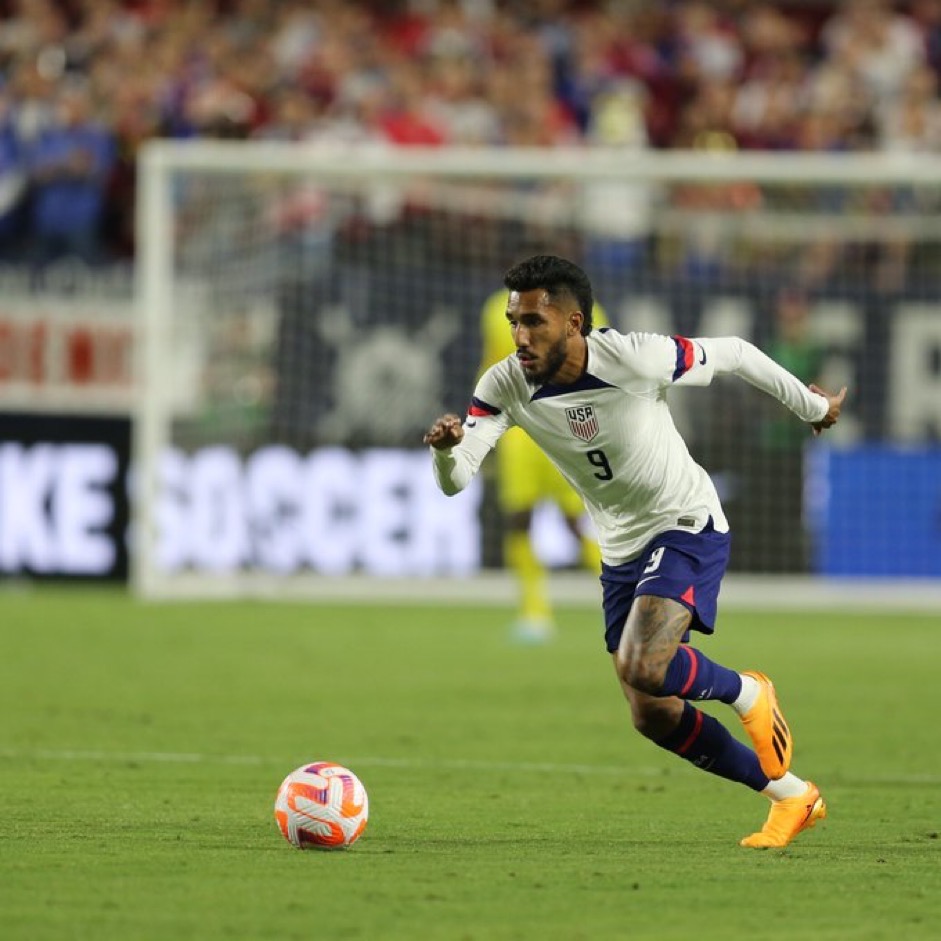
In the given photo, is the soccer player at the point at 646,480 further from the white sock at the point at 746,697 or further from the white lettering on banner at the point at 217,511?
the white lettering on banner at the point at 217,511

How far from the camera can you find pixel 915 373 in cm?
1659

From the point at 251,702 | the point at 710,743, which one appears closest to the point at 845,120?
the point at 251,702

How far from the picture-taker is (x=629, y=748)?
8.84 meters

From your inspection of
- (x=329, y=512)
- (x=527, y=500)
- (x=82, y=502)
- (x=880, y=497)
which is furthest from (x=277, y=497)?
(x=880, y=497)

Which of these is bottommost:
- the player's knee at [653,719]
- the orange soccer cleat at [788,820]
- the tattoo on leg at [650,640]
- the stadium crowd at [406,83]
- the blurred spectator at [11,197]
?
the orange soccer cleat at [788,820]

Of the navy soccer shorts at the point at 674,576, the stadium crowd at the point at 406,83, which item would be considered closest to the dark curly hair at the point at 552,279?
the navy soccer shorts at the point at 674,576

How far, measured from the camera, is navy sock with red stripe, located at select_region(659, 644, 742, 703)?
625 cm

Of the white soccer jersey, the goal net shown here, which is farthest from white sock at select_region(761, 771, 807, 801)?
the goal net

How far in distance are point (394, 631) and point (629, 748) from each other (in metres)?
5.73

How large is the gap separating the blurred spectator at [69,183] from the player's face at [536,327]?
11691 mm

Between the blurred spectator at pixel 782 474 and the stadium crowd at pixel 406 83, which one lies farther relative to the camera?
the stadium crowd at pixel 406 83

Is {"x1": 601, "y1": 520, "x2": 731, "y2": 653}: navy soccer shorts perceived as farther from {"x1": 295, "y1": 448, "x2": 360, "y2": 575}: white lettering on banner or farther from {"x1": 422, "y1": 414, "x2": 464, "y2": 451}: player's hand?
{"x1": 295, "y1": 448, "x2": 360, "y2": 575}: white lettering on banner

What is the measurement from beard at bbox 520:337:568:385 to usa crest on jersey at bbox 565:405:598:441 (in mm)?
129

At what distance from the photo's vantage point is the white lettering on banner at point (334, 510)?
16406mm
